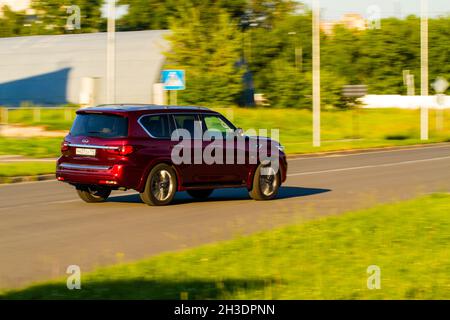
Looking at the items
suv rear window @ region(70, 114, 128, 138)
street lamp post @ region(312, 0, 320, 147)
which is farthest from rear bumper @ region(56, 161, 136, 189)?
street lamp post @ region(312, 0, 320, 147)

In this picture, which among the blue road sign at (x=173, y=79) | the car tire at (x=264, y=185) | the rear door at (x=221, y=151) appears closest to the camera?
the rear door at (x=221, y=151)

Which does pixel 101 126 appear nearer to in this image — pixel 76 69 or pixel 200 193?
pixel 200 193

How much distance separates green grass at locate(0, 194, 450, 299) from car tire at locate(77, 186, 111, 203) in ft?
17.0

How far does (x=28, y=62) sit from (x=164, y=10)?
1556 inches

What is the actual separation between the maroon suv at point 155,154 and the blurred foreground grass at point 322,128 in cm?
1550

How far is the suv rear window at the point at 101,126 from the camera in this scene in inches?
682

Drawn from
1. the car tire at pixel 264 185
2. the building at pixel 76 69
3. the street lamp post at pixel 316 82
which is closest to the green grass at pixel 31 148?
the street lamp post at pixel 316 82

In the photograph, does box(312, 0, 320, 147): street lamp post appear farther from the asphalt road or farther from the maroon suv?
the maroon suv

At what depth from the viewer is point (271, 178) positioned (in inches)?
764

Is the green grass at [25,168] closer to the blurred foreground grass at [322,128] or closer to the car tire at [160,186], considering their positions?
the blurred foreground grass at [322,128]

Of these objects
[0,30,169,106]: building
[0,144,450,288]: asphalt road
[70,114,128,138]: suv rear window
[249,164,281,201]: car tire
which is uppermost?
[0,30,169,106]: building

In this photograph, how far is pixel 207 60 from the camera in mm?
67688

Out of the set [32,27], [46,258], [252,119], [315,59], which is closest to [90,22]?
[32,27]

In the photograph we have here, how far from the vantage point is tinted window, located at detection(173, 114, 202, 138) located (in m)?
18.1
